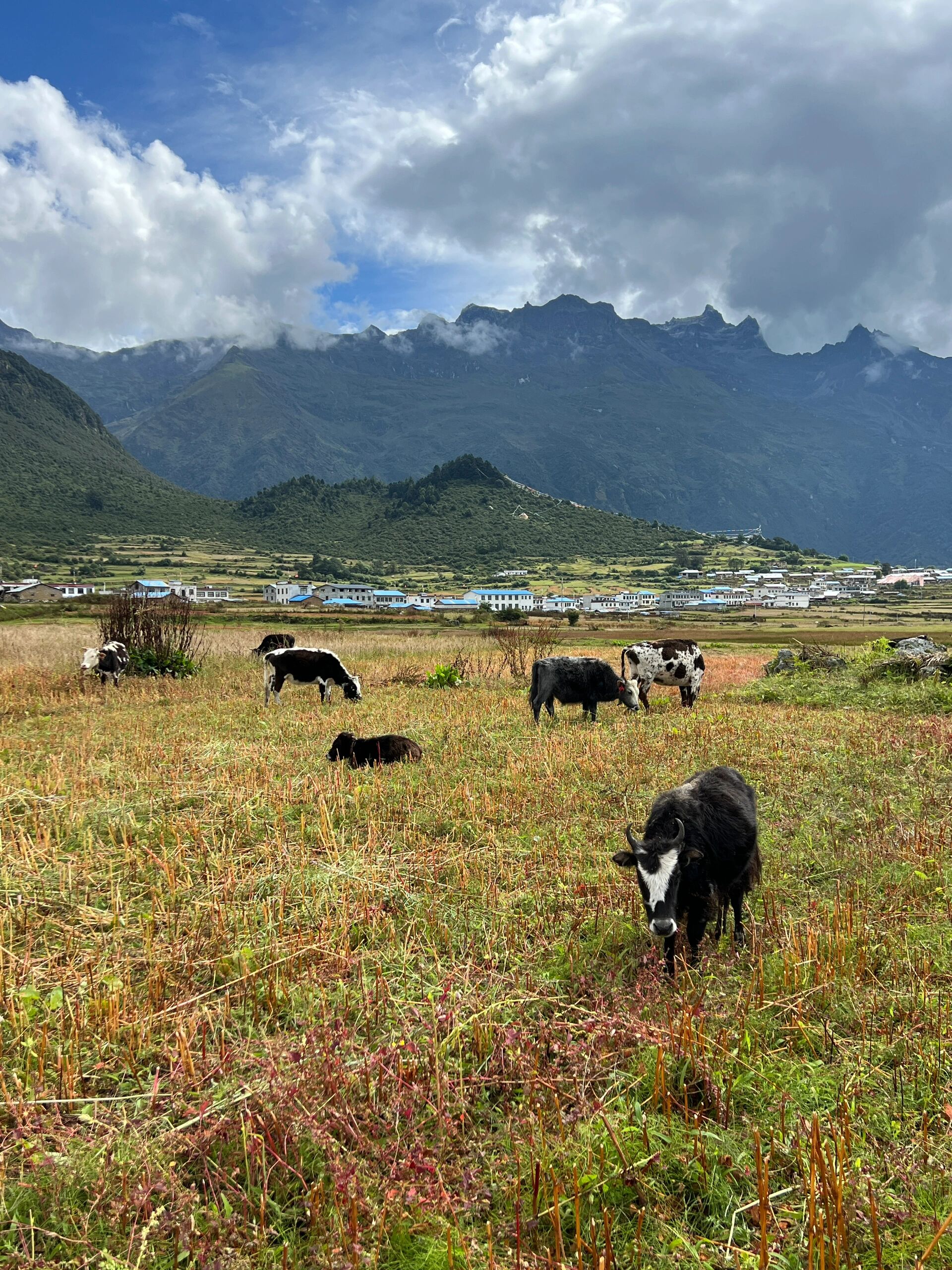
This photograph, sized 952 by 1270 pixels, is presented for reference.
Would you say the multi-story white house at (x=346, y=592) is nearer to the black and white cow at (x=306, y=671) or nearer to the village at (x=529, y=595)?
the village at (x=529, y=595)

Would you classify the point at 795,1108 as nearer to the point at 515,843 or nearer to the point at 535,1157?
the point at 535,1157

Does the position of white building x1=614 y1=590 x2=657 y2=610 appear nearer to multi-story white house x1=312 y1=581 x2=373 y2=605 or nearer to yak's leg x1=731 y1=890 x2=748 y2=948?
multi-story white house x1=312 y1=581 x2=373 y2=605

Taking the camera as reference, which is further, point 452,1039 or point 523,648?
point 523,648

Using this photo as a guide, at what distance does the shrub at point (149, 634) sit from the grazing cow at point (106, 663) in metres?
1.50

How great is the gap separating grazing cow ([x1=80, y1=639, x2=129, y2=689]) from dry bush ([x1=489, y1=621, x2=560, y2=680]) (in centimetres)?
1188

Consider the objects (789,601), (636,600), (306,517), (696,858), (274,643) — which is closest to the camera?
(696,858)

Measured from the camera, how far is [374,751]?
1177 cm

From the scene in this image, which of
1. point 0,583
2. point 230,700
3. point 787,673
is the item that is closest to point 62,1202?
point 230,700

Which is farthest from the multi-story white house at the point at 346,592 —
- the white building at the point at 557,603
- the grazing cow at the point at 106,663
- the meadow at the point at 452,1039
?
the meadow at the point at 452,1039

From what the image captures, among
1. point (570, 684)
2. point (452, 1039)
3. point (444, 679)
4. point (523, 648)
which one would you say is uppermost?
point (570, 684)

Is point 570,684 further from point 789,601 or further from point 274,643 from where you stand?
point 789,601

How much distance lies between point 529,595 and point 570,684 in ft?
320

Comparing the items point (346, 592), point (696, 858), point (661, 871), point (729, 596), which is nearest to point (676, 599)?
point (729, 596)

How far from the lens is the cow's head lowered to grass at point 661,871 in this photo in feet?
16.1
